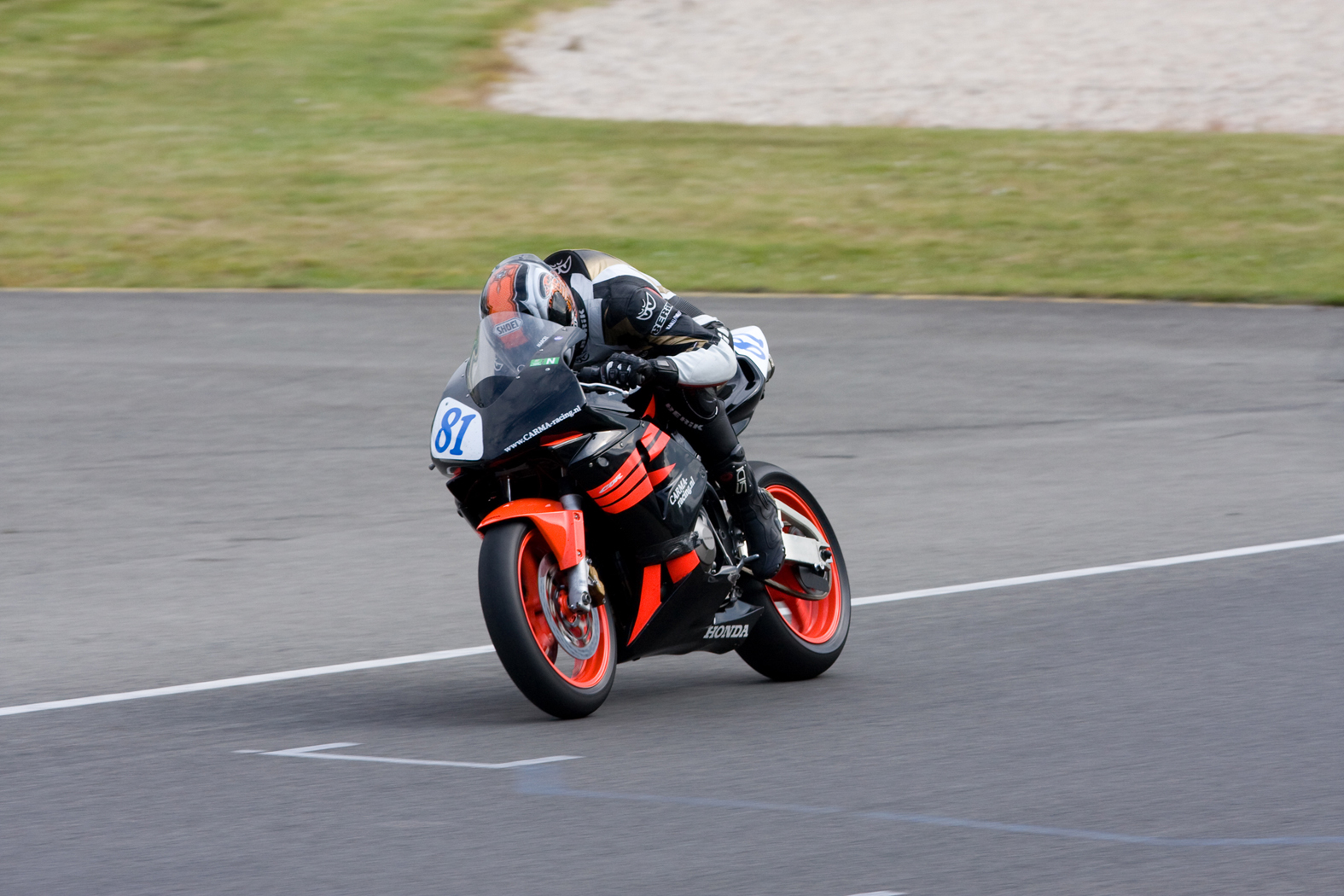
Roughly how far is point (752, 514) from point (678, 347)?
769 mm

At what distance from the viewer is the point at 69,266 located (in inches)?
765

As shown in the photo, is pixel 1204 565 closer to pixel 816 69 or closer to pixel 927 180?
pixel 927 180

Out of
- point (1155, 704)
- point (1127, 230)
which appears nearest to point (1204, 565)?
point (1155, 704)

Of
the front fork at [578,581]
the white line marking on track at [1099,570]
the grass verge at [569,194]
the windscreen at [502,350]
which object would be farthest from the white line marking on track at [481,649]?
the grass verge at [569,194]

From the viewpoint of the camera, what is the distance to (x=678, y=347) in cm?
673

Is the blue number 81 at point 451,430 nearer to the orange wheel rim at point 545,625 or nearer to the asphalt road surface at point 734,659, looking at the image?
the orange wheel rim at point 545,625

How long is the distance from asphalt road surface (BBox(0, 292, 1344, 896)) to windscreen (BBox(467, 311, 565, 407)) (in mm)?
1143

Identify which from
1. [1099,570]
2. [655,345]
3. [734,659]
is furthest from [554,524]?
[1099,570]

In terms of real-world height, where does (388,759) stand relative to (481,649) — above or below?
above

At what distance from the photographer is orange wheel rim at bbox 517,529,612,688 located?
20.6 feet

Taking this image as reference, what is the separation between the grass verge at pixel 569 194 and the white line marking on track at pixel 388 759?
12.3 m

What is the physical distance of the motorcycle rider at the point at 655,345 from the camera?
6.50 m

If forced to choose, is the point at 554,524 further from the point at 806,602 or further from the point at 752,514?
the point at 806,602

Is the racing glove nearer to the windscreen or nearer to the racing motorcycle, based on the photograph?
the racing motorcycle
